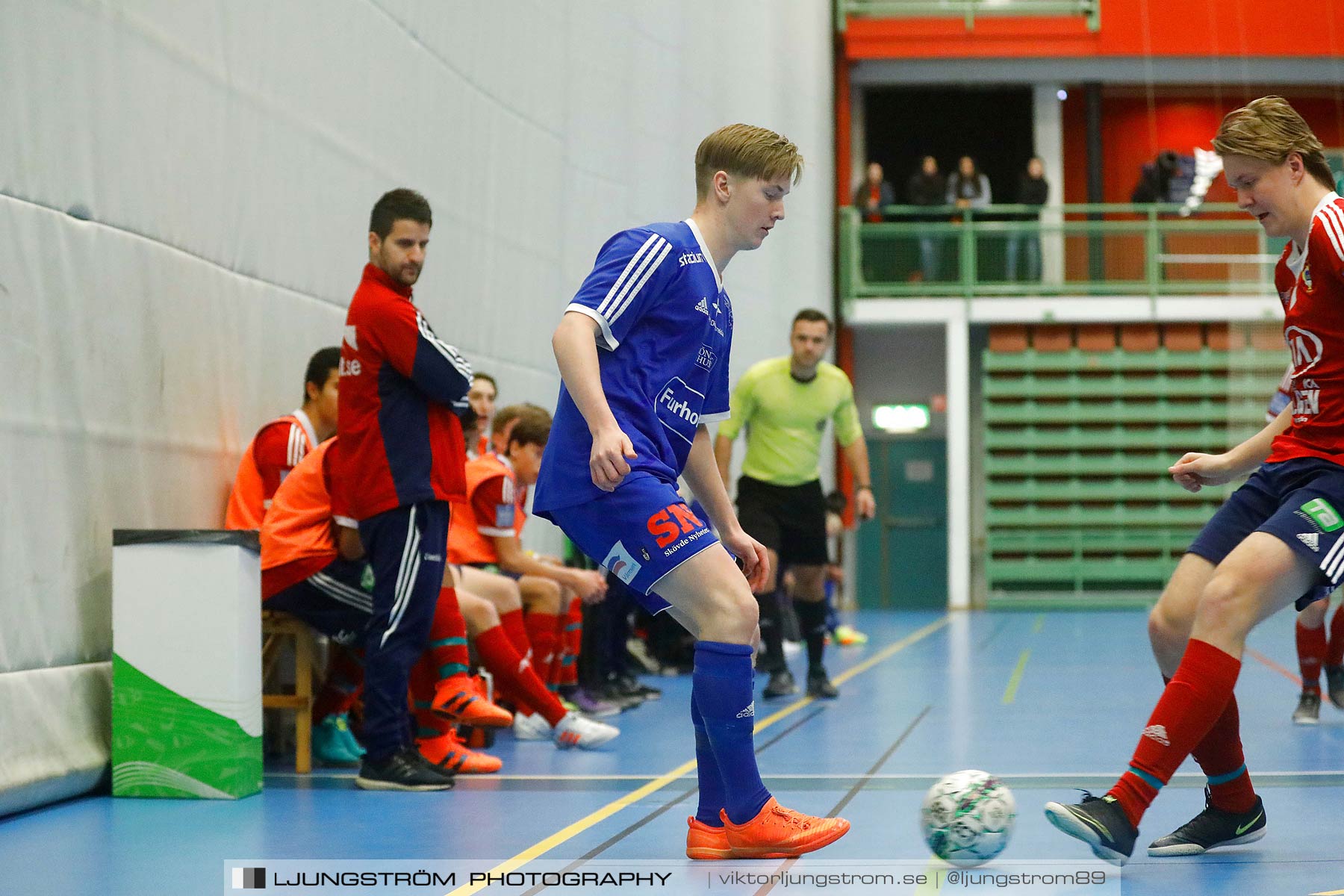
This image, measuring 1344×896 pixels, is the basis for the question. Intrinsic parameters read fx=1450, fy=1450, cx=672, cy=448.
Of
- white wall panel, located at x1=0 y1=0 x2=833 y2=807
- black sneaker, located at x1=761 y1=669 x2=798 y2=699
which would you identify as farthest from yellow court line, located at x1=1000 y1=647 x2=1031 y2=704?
white wall panel, located at x1=0 y1=0 x2=833 y2=807

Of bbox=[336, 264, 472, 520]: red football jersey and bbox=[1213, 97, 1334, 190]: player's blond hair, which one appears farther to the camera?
bbox=[336, 264, 472, 520]: red football jersey

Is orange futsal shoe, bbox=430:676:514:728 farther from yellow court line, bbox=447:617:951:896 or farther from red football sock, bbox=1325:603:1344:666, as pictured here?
red football sock, bbox=1325:603:1344:666

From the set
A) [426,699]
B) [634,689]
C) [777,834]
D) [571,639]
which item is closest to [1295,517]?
[777,834]

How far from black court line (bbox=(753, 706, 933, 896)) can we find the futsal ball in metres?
0.36

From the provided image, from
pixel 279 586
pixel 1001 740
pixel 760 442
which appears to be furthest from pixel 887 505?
pixel 279 586

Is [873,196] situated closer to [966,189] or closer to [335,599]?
[966,189]

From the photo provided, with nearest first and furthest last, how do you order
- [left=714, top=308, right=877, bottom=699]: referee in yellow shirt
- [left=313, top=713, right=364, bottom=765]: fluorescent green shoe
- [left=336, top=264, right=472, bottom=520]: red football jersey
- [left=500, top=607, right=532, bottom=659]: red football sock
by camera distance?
[left=336, top=264, right=472, bottom=520]: red football jersey, [left=313, top=713, right=364, bottom=765]: fluorescent green shoe, [left=500, top=607, right=532, bottom=659]: red football sock, [left=714, top=308, right=877, bottom=699]: referee in yellow shirt

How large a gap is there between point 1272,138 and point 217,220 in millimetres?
4058

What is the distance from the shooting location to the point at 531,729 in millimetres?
6484

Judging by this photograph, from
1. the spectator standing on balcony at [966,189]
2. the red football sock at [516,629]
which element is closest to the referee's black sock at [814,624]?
the red football sock at [516,629]

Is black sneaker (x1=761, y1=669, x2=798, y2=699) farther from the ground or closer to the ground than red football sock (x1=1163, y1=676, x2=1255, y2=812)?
closer to the ground

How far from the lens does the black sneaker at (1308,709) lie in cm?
670

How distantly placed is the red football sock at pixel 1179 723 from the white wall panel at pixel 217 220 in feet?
10.4

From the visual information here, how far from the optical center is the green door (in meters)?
21.6
